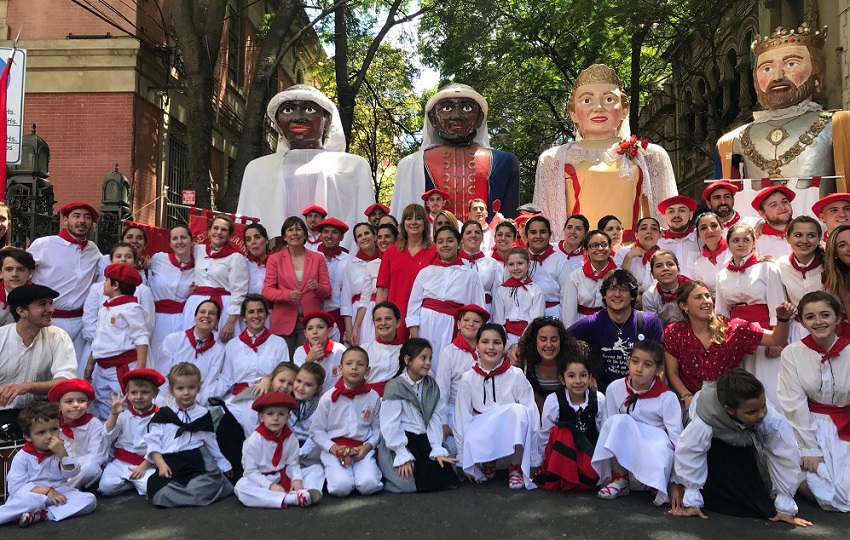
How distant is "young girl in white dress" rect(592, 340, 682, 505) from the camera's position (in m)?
4.58

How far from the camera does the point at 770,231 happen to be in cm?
606

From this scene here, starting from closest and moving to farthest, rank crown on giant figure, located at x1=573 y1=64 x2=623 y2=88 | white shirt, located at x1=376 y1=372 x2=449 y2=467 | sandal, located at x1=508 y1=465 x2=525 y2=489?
sandal, located at x1=508 y1=465 x2=525 y2=489, white shirt, located at x1=376 y1=372 x2=449 y2=467, crown on giant figure, located at x1=573 y1=64 x2=623 y2=88

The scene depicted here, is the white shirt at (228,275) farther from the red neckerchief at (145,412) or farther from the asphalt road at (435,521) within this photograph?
the asphalt road at (435,521)

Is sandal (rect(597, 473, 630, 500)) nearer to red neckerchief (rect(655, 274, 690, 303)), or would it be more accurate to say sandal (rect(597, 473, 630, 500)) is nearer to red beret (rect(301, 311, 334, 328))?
red neckerchief (rect(655, 274, 690, 303))

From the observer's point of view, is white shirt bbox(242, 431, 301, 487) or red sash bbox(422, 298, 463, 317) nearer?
white shirt bbox(242, 431, 301, 487)

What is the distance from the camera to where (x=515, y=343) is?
574 centimetres

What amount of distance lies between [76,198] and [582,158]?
9.91 metres

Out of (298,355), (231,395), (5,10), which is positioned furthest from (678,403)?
(5,10)

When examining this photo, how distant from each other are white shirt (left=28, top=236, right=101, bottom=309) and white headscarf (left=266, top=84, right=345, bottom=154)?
2702mm

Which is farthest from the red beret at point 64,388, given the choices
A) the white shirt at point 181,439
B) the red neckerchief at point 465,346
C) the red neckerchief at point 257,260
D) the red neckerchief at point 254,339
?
the red neckerchief at point 465,346

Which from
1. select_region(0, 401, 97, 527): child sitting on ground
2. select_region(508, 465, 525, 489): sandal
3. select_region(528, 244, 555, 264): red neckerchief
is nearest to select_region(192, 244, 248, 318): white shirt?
Answer: select_region(0, 401, 97, 527): child sitting on ground

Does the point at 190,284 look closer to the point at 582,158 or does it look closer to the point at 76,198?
Answer: the point at 582,158

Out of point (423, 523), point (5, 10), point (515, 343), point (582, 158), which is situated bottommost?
point (423, 523)

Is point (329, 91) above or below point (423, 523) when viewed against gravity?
above
